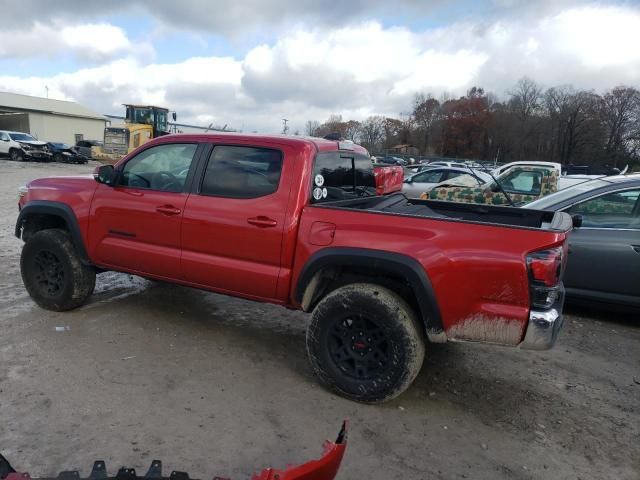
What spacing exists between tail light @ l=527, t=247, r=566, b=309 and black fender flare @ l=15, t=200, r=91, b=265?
3.78 m

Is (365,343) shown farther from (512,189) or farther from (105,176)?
(512,189)

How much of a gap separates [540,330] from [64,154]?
32891mm

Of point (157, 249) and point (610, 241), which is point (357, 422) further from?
point (610, 241)

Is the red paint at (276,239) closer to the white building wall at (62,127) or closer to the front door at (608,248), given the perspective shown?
the front door at (608,248)

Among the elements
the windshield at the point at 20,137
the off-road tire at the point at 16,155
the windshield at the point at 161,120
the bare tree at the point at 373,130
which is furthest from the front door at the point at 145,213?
the bare tree at the point at 373,130

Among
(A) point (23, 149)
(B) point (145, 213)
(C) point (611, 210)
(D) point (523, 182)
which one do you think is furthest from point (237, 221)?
(A) point (23, 149)

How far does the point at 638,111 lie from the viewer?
241 feet

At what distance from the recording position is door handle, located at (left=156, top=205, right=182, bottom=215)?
4.03 metres

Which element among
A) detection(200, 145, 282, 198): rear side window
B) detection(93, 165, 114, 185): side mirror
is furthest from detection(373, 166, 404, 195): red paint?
detection(93, 165, 114, 185): side mirror

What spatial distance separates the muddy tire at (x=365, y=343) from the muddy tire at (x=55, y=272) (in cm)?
250

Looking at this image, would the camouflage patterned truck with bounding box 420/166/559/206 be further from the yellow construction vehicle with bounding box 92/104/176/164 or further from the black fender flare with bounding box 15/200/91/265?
the yellow construction vehicle with bounding box 92/104/176/164

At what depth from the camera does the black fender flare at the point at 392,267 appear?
3.12 metres

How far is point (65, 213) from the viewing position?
4.61 metres

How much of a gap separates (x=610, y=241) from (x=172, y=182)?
4.30 metres
